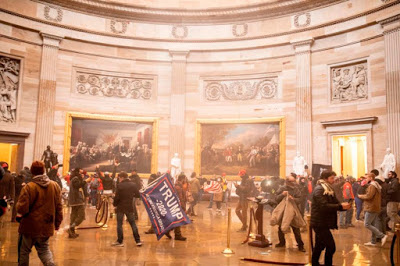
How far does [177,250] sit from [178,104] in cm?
1512

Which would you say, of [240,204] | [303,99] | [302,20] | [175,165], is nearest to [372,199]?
[240,204]

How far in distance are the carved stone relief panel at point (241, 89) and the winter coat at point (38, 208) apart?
18.0 metres

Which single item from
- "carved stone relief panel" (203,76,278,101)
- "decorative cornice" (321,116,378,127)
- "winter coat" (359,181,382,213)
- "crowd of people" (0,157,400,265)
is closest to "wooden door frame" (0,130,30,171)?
"crowd of people" (0,157,400,265)

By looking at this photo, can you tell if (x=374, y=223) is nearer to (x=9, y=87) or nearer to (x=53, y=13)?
(x=9, y=87)

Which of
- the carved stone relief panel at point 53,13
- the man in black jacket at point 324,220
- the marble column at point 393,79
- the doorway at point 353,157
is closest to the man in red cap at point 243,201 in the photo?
the man in black jacket at point 324,220

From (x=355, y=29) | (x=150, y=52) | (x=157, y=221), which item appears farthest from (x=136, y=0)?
(x=157, y=221)

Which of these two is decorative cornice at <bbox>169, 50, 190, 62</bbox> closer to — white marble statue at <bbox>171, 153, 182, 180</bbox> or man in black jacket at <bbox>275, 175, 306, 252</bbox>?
white marble statue at <bbox>171, 153, 182, 180</bbox>

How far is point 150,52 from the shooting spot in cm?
2322

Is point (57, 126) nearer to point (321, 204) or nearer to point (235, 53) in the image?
point (235, 53)

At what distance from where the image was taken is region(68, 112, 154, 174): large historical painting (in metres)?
21.3

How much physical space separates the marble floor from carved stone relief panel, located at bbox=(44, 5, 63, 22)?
13795 millimetres

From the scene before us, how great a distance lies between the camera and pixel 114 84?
2284 centimetres

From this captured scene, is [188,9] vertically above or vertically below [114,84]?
Answer: above

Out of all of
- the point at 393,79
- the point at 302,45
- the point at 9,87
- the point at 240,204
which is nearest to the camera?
the point at 240,204
